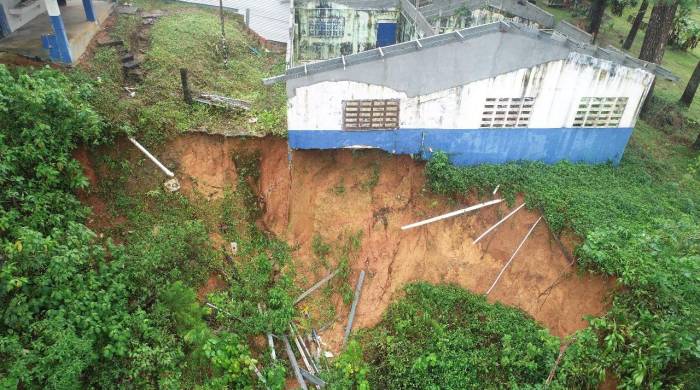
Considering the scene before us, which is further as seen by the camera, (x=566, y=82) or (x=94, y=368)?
(x=566, y=82)

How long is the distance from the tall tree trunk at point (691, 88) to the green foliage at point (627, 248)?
5900mm

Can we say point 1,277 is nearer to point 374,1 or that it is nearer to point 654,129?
point 374,1

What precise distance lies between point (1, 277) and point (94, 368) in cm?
245

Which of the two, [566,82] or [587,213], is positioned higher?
[566,82]

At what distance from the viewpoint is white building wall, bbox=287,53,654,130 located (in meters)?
11.5

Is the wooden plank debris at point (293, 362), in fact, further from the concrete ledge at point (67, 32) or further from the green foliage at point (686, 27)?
the green foliage at point (686, 27)

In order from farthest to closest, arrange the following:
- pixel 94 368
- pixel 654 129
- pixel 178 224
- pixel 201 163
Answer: pixel 654 129 → pixel 201 163 → pixel 178 224 → pixel 94 368

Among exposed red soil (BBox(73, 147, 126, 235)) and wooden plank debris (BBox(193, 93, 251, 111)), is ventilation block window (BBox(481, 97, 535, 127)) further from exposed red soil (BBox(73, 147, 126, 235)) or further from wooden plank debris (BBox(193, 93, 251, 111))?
exposed red soil (BBox(73, 147, 126, 235))

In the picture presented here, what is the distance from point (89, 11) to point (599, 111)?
17142 mm

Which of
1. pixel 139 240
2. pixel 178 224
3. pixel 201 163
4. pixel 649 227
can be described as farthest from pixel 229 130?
pixel 649 227

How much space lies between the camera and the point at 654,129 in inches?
642

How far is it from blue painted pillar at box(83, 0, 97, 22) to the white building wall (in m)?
10.1

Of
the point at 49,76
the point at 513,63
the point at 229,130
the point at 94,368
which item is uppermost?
the point at 513,63

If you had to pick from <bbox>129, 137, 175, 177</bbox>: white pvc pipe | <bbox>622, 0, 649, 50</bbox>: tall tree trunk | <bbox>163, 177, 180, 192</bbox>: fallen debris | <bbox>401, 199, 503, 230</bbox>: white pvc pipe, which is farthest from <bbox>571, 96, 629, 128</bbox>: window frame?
<bbox>129, 137, 175, 177</bbox>: white pvc pipe
